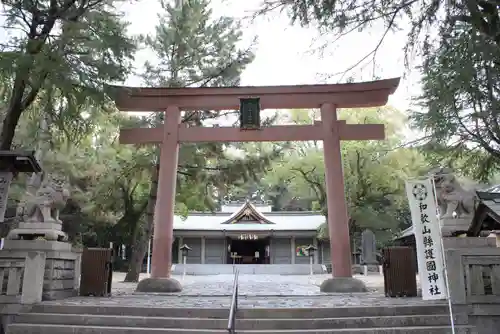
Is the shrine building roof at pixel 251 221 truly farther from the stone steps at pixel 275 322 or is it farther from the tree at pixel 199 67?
the stone steps at pixel 275 322

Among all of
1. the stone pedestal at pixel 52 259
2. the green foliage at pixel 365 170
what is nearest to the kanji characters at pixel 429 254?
the stone pedestal at pixel 52 259

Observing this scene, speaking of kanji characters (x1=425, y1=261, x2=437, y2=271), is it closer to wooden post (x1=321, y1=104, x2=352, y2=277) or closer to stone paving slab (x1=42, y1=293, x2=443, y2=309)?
stone paving slab (x1=42, y1=293, x2=443, y2=309)

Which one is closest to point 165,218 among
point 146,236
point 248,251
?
point 146,236

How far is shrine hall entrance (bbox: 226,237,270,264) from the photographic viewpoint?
30.5 metres

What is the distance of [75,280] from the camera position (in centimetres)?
937

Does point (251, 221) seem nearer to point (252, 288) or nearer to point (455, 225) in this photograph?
point (252, 288)

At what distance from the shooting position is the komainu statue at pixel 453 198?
8.39m

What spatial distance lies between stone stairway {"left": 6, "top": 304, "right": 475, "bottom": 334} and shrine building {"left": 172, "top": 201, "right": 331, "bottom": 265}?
21333mm

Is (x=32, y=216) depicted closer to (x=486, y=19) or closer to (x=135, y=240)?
(x=486, y=19)

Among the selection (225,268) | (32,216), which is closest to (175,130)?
(32,216)

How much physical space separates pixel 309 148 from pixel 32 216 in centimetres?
1724

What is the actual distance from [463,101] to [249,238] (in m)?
22.1

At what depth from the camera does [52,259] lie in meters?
8.13

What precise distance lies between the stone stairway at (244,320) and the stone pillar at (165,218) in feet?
10.6
